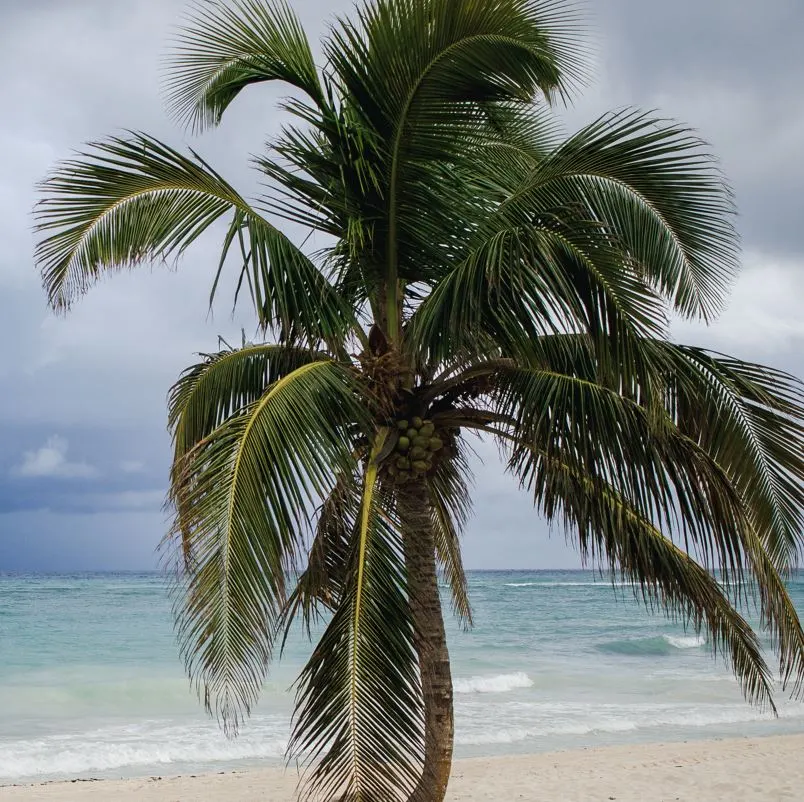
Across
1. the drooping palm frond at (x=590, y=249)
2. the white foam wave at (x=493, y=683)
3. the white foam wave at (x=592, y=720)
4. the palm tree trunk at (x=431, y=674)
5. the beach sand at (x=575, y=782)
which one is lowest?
the white foam wave at (x=493, y=683)

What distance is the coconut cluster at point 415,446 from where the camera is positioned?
5605mm

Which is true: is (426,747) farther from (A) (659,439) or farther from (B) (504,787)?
(B) (504,787)

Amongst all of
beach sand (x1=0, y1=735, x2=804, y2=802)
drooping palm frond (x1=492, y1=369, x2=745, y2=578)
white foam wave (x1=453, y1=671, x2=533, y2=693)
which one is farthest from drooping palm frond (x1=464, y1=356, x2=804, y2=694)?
white foam wave (x1=453, y1=671, x2=533, y2=693)

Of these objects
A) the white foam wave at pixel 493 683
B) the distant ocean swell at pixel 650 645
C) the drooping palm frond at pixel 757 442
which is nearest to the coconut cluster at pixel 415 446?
the drooping palm frond at pixel 757 442

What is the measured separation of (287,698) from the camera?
15.5 metres

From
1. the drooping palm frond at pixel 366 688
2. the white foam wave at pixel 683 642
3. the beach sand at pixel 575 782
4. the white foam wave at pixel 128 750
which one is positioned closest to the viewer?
the drooping palm frond at pixel 366 688

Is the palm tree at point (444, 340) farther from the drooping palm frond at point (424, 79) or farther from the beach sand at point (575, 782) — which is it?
the beach sand at point (575, 782)

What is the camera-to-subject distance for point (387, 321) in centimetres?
588

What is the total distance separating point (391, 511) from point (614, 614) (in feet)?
102

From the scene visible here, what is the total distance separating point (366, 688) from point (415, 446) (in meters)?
1.52

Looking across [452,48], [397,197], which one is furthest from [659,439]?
[452,48]

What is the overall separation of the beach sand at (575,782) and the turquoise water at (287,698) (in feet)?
3.59

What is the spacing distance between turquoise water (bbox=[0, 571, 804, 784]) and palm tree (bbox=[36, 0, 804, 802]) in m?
1.31

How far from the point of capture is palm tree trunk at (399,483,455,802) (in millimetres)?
5645
